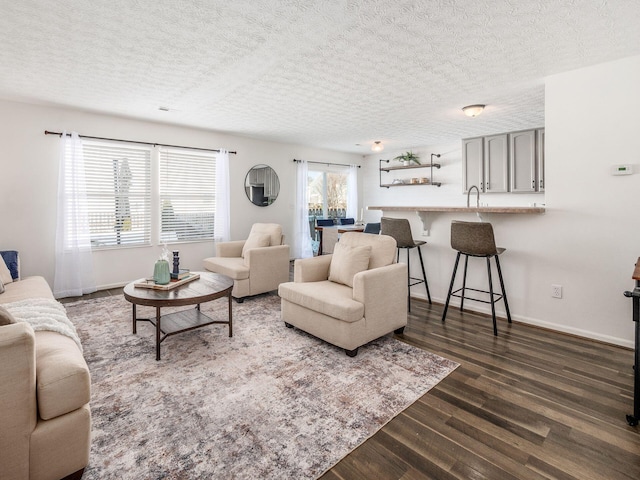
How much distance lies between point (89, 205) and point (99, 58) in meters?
2.40

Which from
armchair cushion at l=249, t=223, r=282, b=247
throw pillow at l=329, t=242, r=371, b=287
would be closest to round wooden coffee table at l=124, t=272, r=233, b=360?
throw pillow at l=329, t=242, r=371, b=287

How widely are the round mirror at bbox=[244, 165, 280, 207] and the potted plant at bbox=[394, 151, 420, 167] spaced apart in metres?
2.69

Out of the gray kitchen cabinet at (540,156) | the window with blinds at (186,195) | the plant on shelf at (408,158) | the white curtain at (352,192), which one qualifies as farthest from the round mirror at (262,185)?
the gray kitchen cabinet at (540,156)

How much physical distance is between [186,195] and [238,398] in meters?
4.09

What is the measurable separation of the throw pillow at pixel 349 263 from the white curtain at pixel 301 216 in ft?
12.0

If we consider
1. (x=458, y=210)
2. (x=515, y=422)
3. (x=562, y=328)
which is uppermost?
(x=458, y=210)

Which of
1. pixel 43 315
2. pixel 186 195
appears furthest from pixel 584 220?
pixel 186 195

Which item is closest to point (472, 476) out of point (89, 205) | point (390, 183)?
point (89, 205)

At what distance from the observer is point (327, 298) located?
107 inches

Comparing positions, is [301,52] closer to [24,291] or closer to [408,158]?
[24,291]

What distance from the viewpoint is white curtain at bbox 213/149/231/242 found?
18.5ft

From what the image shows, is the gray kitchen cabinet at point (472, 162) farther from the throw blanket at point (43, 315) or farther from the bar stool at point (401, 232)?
the throw blanket at point (43, 315)

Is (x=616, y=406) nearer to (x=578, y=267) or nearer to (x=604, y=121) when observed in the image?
(x=578, y=267)

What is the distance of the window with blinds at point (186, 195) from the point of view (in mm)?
5184
